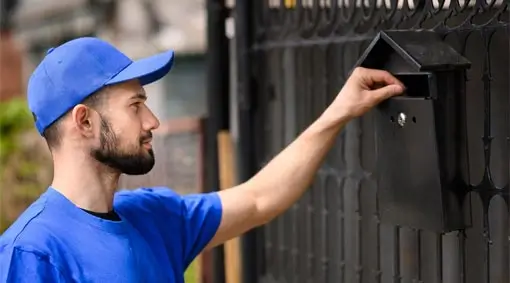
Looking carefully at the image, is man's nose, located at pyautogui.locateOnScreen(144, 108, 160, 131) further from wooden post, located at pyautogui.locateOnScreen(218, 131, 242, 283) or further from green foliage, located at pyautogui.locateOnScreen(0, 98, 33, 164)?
green foliage, located at pyautogui.locateOnScreen(0, 98, 33, 164)

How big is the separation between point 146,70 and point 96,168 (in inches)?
13.2

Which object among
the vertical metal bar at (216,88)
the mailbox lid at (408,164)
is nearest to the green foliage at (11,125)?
the vertical metal bar at (216,88)

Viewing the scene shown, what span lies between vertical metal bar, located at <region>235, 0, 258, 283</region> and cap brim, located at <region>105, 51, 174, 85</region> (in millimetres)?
1485

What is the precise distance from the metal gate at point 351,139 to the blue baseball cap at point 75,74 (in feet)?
3.38

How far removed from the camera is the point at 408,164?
273cm

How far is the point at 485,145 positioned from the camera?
2895mm

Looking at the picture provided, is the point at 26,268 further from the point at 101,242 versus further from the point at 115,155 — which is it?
the point at 115,155

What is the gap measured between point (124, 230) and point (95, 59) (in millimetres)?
524

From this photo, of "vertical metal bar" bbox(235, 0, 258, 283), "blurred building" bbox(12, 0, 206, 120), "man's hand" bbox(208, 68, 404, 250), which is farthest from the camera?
"blurred building" bbox(12, 0, 206, 120)

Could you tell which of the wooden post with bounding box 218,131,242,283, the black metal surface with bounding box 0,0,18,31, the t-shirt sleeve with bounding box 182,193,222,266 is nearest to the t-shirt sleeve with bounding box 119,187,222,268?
the t-shirt sleeve with bounding box 182,193,222,266

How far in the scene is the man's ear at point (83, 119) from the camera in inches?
103

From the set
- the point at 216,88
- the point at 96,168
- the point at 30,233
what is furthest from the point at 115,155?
the point at 216,88

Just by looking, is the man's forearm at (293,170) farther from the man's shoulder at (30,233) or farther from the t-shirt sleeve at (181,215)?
the man's shoulder at (30,233)

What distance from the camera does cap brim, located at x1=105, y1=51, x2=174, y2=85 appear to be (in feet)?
8.68
